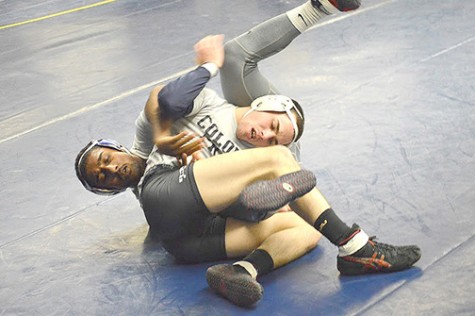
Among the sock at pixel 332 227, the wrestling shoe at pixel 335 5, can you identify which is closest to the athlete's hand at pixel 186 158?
the sock at pixel 332 227

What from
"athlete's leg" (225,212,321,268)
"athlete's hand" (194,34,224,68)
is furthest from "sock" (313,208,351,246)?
"athlete's hand" (194,34,224,68)

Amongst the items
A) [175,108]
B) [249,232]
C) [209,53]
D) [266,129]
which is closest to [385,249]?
[249,232]

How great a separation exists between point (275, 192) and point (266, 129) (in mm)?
537

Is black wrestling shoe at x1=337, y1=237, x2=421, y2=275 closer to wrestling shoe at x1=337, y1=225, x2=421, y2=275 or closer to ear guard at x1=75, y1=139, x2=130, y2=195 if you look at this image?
wrestling shoe at x1=337, y1=225, x2=421, y2=275

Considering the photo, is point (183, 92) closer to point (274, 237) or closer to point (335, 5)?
point (274, 237)

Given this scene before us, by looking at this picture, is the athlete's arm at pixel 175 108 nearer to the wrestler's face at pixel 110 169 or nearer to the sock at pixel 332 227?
the wrestler's face at pixel 110 169

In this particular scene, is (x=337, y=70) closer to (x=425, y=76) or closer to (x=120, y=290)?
(x=425, y=76)

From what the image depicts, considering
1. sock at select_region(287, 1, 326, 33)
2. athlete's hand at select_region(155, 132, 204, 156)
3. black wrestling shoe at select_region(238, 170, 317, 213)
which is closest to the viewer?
black wrestling shoe at select_region(238, 170, 317, 213)

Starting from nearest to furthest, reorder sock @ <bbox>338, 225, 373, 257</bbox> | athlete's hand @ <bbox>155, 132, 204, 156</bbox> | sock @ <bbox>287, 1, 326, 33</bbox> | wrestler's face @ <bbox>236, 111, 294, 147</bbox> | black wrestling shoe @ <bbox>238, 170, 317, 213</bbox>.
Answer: black wrestling shoe @ <bbox>238, 170, 317, 213</bbox> → sock @ <bbox>338, 225, 373, 257</bbox> → athlete's hand @ <bbox>155, 132, 204, 156</bbox> → wrestler's face @ <bbox>236, 111, 294, 147</bbox> → sock @ <bbox>287, 1, 326, 33</bbox>

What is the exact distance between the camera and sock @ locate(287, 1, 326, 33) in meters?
4.08

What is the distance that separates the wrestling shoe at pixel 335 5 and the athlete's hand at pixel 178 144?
2.85 ft

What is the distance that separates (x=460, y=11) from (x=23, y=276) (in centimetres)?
458

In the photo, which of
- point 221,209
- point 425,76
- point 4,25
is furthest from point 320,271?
point 4,25

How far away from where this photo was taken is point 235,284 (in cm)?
341
